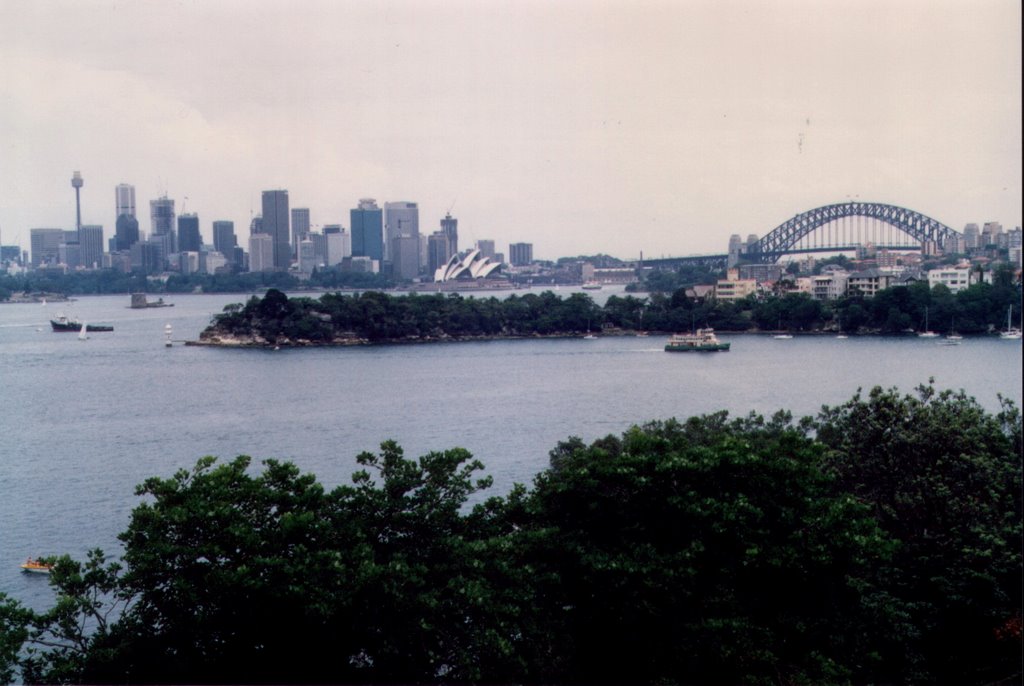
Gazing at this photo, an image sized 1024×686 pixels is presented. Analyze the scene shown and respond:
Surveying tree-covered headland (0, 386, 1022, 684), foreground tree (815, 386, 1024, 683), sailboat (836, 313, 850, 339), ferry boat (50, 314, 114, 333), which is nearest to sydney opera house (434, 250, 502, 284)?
ferry boat (50, 314, 114, 333)

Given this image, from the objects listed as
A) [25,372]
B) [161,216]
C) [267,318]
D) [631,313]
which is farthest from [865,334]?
[161,216]

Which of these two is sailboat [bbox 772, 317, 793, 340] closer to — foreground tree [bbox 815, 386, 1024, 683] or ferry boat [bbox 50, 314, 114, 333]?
ferry boat [bbox 50, 314, 114, 333]

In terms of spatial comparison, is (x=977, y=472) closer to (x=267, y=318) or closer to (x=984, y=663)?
(x=984, y=663)

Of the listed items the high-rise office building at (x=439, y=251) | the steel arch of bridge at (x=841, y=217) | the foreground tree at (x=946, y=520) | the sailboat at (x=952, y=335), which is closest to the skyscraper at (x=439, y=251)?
the high-rise office building at (x=439, y=251)

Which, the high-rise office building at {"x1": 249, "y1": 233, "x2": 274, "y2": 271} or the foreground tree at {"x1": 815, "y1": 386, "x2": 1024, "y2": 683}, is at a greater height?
the high-rise office building at {"x1": 249, "y1": 233, "x2": 274, "y2": 271}

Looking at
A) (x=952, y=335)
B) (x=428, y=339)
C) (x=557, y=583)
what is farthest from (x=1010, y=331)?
(x=557, y=583)

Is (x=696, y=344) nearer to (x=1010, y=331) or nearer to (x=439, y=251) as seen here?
(x=1010, y=331)
